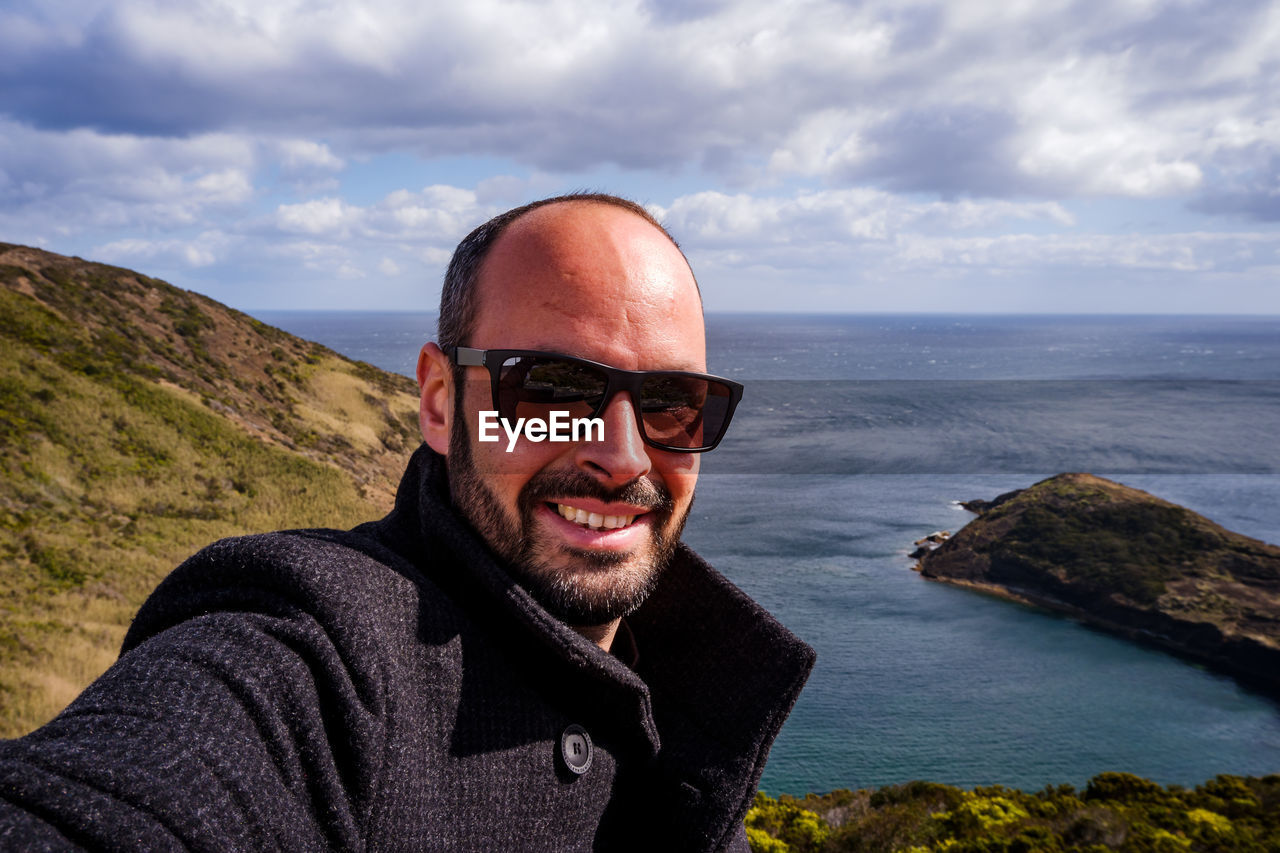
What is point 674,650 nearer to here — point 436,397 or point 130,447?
point 436,397

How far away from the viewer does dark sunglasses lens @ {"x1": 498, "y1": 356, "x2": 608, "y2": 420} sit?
2.06m

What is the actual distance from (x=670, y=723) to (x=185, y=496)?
136 feet

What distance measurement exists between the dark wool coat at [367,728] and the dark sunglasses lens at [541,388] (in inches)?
13.1

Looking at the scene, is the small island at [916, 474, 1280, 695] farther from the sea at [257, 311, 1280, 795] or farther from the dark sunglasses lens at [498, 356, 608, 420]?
the dark sunglasses lens at [498, 356, 608, 420]

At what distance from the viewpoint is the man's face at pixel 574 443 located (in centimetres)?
203

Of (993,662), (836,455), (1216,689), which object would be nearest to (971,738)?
(993,662)

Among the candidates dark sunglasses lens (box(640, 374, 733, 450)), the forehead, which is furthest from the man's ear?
dark sunglasses lens (box(640, 374, 733, 450))

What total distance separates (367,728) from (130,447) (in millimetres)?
43917

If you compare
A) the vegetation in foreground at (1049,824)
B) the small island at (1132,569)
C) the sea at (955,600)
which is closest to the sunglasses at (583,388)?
the vegetation in foreground at (1049,824)

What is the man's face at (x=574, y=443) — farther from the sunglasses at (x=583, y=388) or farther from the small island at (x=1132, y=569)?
the small island at (x=1132, y=569)

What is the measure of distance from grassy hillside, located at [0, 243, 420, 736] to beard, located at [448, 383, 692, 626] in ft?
69.3

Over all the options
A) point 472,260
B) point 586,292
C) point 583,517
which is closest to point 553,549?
point 583,517

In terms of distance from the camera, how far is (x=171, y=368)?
2048 inches

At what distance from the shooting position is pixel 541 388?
205 cm
